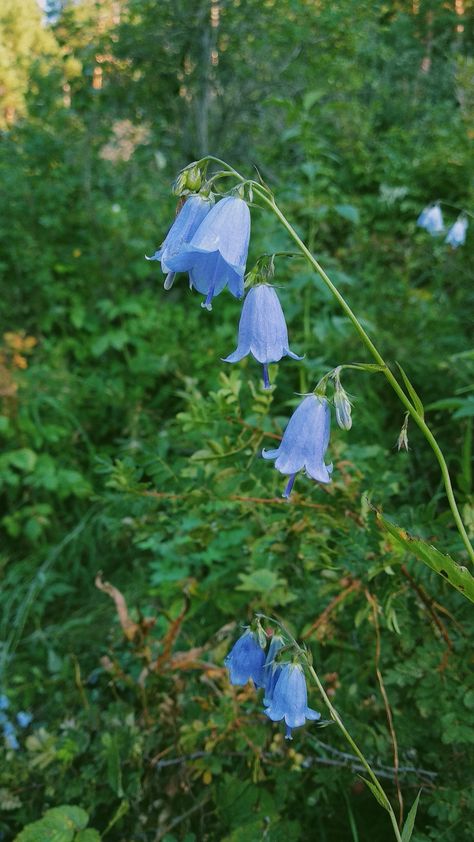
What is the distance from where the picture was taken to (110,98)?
445 centimetres

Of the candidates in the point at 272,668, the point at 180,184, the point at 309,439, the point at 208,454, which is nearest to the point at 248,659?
the point at 272,668

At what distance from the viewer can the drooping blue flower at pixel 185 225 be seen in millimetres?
1000

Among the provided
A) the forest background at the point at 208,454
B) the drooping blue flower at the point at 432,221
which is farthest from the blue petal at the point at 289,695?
the drooping blue flower at the point at 432,221

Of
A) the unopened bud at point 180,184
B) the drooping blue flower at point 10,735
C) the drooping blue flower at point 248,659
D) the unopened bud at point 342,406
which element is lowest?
the drooping blue flower at point 10,735

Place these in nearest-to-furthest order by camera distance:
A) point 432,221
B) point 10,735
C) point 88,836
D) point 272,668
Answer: point 272,668, point 88,836, point 10,735, point 432,221

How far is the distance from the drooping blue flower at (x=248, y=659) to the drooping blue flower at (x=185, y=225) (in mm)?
572

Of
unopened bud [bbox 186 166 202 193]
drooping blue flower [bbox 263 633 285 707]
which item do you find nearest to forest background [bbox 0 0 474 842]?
drooping blue flower [bbox 263 633 285 707]

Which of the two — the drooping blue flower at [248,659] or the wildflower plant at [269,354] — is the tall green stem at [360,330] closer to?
the wildflower plant at [269,354]

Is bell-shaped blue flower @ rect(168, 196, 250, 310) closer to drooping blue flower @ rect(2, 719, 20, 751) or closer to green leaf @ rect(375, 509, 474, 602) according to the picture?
green leaf @ rect(375, 509, 474, 602)

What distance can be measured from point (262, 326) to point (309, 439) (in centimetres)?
18

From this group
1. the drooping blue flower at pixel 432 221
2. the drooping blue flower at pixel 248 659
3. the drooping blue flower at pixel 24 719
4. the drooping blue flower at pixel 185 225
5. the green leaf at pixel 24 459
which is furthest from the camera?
the drooping blue flower at pixel 432 221

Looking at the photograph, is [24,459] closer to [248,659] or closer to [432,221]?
[248,659]

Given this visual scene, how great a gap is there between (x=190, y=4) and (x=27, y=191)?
1680 millimetres

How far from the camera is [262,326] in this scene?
3.44 feet
